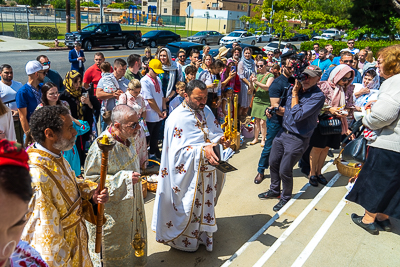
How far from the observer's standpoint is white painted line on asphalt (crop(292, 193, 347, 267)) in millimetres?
3486

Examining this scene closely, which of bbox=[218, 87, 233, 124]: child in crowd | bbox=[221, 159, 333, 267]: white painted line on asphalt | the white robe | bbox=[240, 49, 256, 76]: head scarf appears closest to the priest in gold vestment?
the white robe

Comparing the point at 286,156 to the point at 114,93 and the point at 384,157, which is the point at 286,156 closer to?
the point at 384,157

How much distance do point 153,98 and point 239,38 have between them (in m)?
28.2

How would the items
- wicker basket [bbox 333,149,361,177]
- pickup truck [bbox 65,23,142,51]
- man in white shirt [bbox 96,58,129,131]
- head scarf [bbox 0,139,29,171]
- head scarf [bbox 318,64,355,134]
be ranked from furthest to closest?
pickup truck [bbox 65,23,142,51], man in white shirt [bbox 96,58,129,131], wicker basket [bbox 333,149,361,177], head scarf [bbox 318,64,355,134], head scarf [bbox 0,139,29,171]

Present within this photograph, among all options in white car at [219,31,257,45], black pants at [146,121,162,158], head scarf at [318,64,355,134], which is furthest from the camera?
white car at [219,31,257,45]

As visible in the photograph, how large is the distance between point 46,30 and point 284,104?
28.4m

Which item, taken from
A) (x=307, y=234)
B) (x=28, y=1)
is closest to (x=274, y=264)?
(x=307, y=234)

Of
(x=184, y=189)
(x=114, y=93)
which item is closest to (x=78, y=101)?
(x=114, y=93)

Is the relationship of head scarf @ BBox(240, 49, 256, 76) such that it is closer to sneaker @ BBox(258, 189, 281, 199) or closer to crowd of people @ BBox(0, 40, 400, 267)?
crowd of people @ BBox(0, 40, 400, 267)

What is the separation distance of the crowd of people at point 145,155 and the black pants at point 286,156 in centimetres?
2

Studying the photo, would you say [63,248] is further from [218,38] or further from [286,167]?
[218,38]

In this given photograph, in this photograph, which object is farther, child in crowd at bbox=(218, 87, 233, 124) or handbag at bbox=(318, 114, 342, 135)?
child in crowd at bbox=(218, 87, 233, 124)

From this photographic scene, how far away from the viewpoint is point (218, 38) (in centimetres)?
3509

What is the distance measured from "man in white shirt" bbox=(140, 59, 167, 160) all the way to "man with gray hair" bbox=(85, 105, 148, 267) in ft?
9.84
